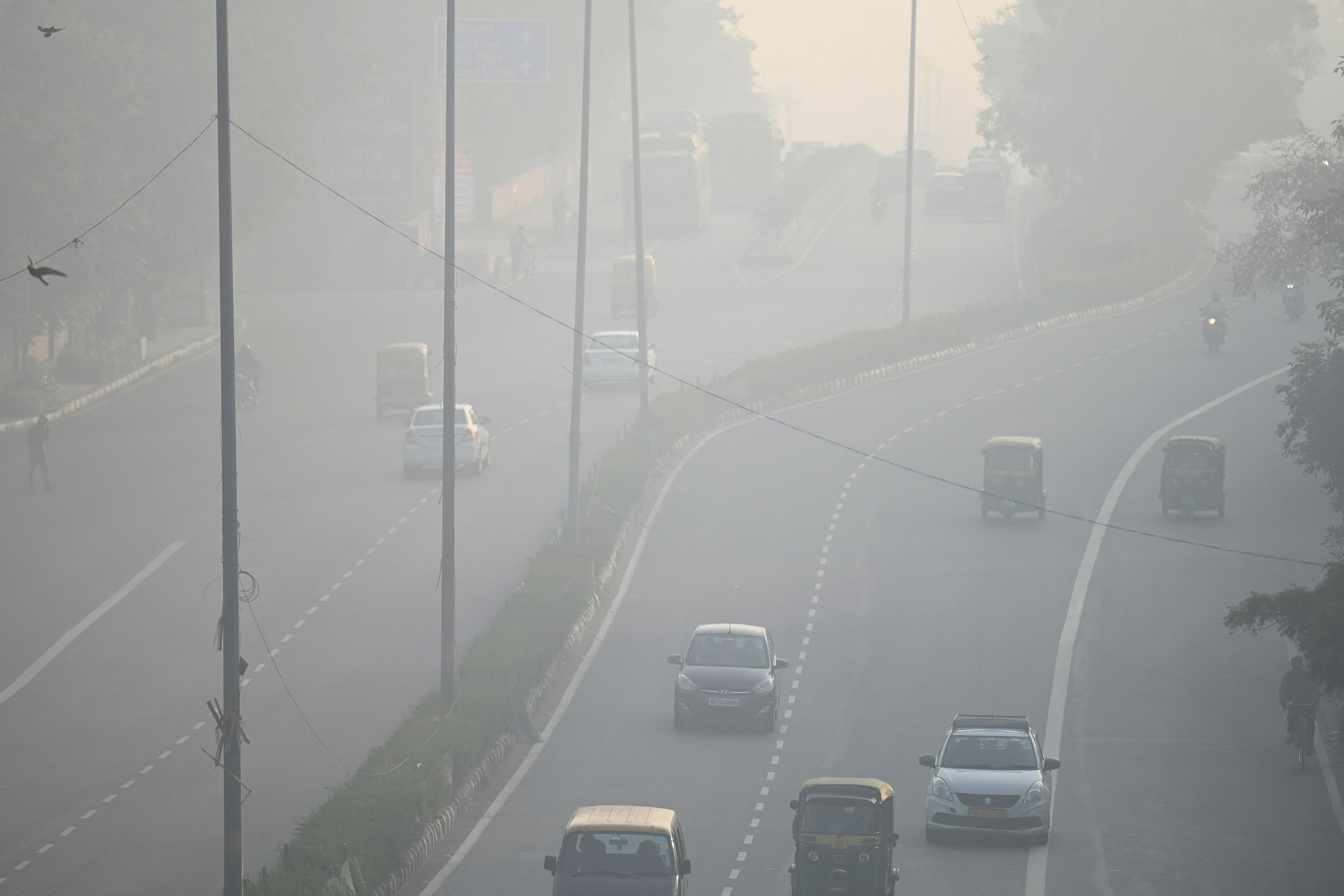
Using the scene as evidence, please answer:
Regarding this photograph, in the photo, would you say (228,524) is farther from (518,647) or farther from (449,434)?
(518,647)

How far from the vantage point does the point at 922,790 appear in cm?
2472

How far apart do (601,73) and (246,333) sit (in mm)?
Result: 47562

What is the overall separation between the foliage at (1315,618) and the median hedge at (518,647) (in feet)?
36.6

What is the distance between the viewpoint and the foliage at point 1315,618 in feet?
64.0

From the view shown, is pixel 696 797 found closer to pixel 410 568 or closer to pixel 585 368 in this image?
pixel 410 568

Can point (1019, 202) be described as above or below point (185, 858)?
above

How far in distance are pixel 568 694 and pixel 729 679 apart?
12.2 ft

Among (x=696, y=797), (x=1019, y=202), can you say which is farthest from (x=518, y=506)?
(x=1019, y=202)

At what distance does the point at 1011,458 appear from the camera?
39656mm

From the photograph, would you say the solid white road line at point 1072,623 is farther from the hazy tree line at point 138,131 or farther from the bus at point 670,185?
the bus at point 670,185

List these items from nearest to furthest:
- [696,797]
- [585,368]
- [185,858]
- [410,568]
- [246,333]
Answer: [185,858] < [696,797] < [410,568] < [585,368] < [246,333]

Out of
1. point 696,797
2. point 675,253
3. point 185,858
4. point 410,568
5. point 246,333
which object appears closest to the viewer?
point 185,858

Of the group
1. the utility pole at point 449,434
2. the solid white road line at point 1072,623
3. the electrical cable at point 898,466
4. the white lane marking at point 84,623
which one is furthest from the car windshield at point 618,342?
the utility pole at point 449,434

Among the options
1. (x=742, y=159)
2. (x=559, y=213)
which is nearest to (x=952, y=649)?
(x=559, y=213)
